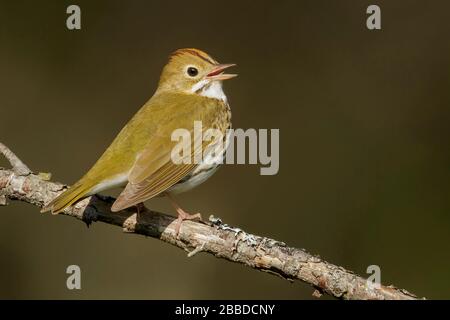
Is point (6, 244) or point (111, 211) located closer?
point (111, 211)

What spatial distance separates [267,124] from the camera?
1003 centimetres

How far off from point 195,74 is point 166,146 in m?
1.09

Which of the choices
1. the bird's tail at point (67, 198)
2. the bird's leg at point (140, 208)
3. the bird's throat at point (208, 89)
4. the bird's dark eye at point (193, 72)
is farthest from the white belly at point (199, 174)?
the bird's dark eye at point (193, 72)

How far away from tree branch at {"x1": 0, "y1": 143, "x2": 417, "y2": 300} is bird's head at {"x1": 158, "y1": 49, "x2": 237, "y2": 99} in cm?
136

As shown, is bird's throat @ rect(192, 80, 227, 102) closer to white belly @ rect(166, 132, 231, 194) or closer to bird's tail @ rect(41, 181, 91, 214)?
white belly @ rect(166, 132, 231, 194)

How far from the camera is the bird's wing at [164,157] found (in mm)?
5664

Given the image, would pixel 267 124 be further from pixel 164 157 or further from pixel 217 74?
pixel 164 157

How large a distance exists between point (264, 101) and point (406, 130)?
1766mm

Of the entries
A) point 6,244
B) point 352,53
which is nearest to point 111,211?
point 6,244

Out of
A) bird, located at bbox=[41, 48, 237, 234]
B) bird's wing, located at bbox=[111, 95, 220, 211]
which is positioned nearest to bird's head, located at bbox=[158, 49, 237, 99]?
bird, located at bbox=[41, 48, 237, 234]

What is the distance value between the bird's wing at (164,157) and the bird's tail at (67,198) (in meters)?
0.29

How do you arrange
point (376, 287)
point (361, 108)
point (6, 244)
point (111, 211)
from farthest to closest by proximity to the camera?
point (361, 108)
point (6, 244)
point (111, 211)
point (376, 287)

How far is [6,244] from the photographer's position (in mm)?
9422

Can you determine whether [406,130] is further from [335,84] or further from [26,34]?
[26,34]
